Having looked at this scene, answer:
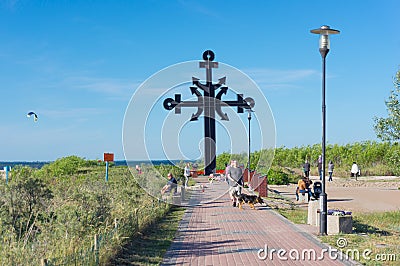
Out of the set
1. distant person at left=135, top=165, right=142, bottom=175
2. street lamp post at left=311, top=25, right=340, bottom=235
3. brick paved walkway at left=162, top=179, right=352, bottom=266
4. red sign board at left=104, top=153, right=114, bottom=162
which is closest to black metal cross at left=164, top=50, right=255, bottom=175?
distant person at left=135, top=165, right=142, bottom=175

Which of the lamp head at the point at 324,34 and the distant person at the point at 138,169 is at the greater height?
the lamp head at the point at 324,34

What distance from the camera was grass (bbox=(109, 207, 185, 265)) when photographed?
8867mm

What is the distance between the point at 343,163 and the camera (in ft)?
155

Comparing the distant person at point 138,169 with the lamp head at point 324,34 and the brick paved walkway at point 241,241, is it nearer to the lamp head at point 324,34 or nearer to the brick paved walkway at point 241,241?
the brick paved walkway at point 241,241

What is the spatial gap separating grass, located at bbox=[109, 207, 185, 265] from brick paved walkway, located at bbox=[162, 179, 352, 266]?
0.64 feet

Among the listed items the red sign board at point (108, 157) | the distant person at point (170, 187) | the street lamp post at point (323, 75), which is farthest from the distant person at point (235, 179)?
the street lamp post at point (323, 75)

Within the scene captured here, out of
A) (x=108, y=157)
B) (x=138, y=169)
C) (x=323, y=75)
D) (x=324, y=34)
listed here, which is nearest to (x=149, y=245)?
(x=323, y=75)

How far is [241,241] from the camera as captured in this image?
1091 cm

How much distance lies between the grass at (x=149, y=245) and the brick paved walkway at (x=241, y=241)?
19 centimetres

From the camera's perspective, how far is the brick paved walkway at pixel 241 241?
8977 millimetres

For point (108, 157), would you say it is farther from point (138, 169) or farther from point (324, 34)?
point (324, 34)

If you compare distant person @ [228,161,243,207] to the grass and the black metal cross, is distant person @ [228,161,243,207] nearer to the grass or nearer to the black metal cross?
the black metal cross

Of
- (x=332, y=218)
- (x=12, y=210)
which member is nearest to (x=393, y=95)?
(x=332, y=218)

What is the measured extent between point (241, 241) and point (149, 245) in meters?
1.99
